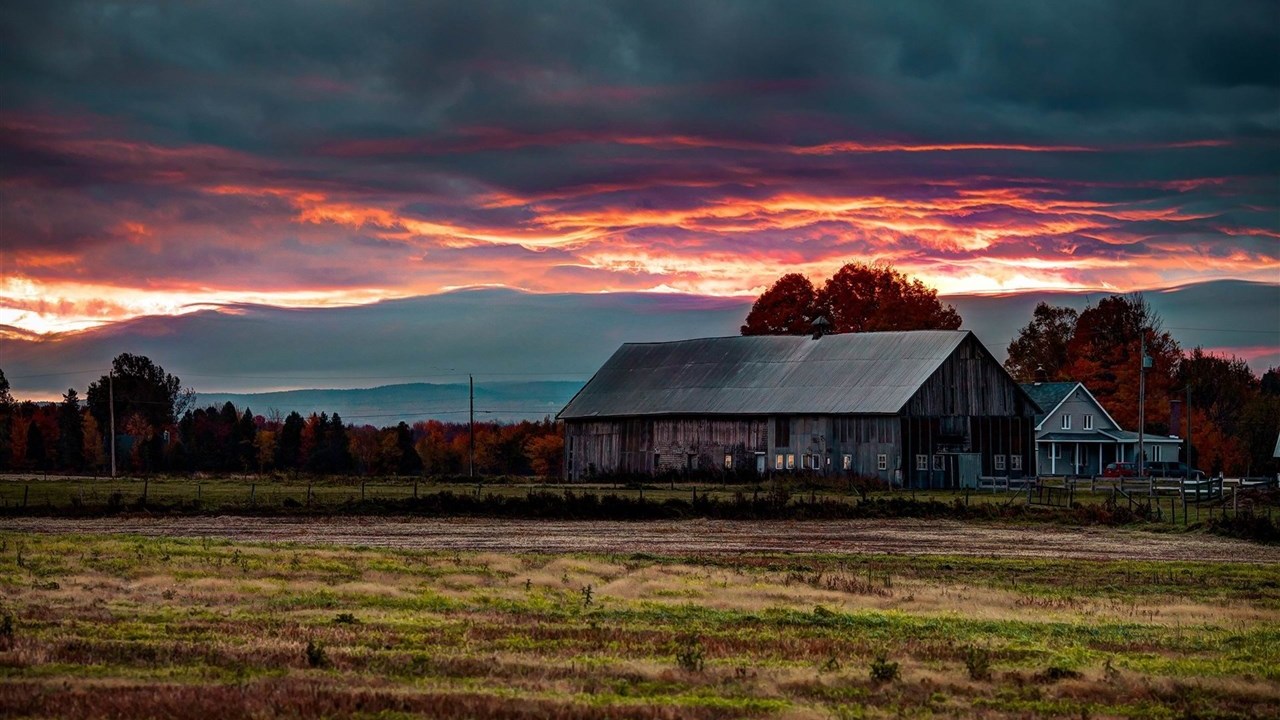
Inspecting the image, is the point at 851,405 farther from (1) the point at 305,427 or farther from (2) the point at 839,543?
(1) the point at 305,427

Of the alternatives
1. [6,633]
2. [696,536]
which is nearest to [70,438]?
[696,536]

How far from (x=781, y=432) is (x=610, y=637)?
6607 cm

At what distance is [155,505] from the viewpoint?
191 ft

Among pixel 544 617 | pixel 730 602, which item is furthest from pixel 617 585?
pixel 544 617

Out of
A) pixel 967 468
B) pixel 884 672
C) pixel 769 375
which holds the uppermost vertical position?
pixel 769 375

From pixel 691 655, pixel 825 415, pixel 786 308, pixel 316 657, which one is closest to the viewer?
pixel 316 657

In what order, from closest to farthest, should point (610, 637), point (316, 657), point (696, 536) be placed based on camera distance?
point (316, 657) → point (610, 637) → point (696, 536)

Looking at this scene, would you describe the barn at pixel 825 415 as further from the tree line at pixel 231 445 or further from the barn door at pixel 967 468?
the tree line at pixel 231 445

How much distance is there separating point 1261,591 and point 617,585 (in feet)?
43.3

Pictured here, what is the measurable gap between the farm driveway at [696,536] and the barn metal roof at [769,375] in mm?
30399

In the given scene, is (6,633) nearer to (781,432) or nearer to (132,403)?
(781,432)

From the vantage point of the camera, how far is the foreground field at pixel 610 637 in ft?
55.9

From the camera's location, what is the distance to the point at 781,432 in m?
88.0

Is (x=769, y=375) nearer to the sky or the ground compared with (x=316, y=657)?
nearer to the sky
